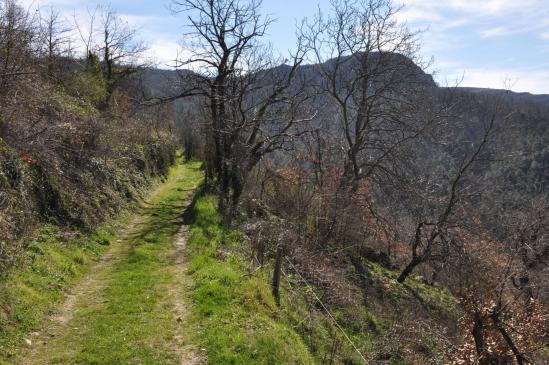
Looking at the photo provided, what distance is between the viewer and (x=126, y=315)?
8.32 m

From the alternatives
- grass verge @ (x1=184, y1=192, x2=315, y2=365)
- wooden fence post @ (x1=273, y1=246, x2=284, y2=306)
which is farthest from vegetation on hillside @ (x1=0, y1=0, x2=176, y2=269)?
wooden fence post @ (x1=273, y1=246, x2=284, y2=306)

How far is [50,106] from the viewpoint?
14.5 m

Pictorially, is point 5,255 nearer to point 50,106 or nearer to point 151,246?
point 151,246

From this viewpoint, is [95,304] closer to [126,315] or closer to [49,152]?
[126,315]

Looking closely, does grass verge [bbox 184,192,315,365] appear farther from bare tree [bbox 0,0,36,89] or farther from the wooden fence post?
bare tree [bbox 0,0,36,89]

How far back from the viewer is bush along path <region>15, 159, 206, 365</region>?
700 cm

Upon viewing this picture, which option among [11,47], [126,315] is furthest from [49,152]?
[126,315]

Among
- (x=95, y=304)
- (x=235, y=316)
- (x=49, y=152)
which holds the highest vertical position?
(x=49, y=152)

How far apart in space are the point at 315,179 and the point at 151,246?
27.9ft

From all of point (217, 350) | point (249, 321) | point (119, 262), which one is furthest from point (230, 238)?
point (217, 350)

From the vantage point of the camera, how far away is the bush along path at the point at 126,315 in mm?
7004

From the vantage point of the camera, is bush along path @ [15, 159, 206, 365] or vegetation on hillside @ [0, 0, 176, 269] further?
vegetation on hillside @ [0, 0, 176, 269]

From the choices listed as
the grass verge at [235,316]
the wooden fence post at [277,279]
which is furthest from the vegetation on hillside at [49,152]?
the wooden fence post at [277,279]

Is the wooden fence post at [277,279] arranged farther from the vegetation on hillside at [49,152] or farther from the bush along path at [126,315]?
the vegetation on hillside at [49,152]
